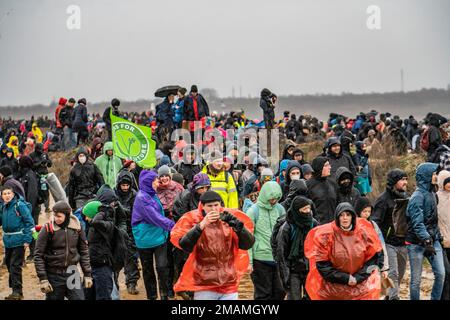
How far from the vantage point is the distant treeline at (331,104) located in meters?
55.2

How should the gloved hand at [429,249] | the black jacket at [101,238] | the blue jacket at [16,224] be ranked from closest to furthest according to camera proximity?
the black jacket at [101,238]
the gloved hand at [429,249]
the blue jacket at [16,224]

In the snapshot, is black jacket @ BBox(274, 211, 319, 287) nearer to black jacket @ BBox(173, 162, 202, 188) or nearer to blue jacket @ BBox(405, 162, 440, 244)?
blue jacket @ BBox(405, 162, 440, 244)

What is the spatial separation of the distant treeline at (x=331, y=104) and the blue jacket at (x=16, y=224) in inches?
1694

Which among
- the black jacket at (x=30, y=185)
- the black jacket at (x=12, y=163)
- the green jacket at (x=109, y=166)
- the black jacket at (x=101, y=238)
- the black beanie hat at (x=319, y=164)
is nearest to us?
the black jacket at (x=101, y=238)

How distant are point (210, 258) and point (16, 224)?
4.39 metres

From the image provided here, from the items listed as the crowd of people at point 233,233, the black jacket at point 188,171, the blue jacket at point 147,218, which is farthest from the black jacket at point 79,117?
the blue jacket at point 147,218

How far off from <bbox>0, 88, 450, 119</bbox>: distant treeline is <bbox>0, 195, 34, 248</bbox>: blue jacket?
141 feet

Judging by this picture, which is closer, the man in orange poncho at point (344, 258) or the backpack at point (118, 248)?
the man in orange poncho at point (344, 258)

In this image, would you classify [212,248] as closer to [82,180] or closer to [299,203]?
[299,203]

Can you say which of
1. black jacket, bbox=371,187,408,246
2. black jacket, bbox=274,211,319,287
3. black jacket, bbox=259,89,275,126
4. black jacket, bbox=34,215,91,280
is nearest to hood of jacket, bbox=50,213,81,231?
black jacket, bbox=34,215,91,280

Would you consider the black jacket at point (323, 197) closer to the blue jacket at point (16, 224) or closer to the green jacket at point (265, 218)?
the green jacket at point (265, 218)

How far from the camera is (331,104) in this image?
65875 millimetres
